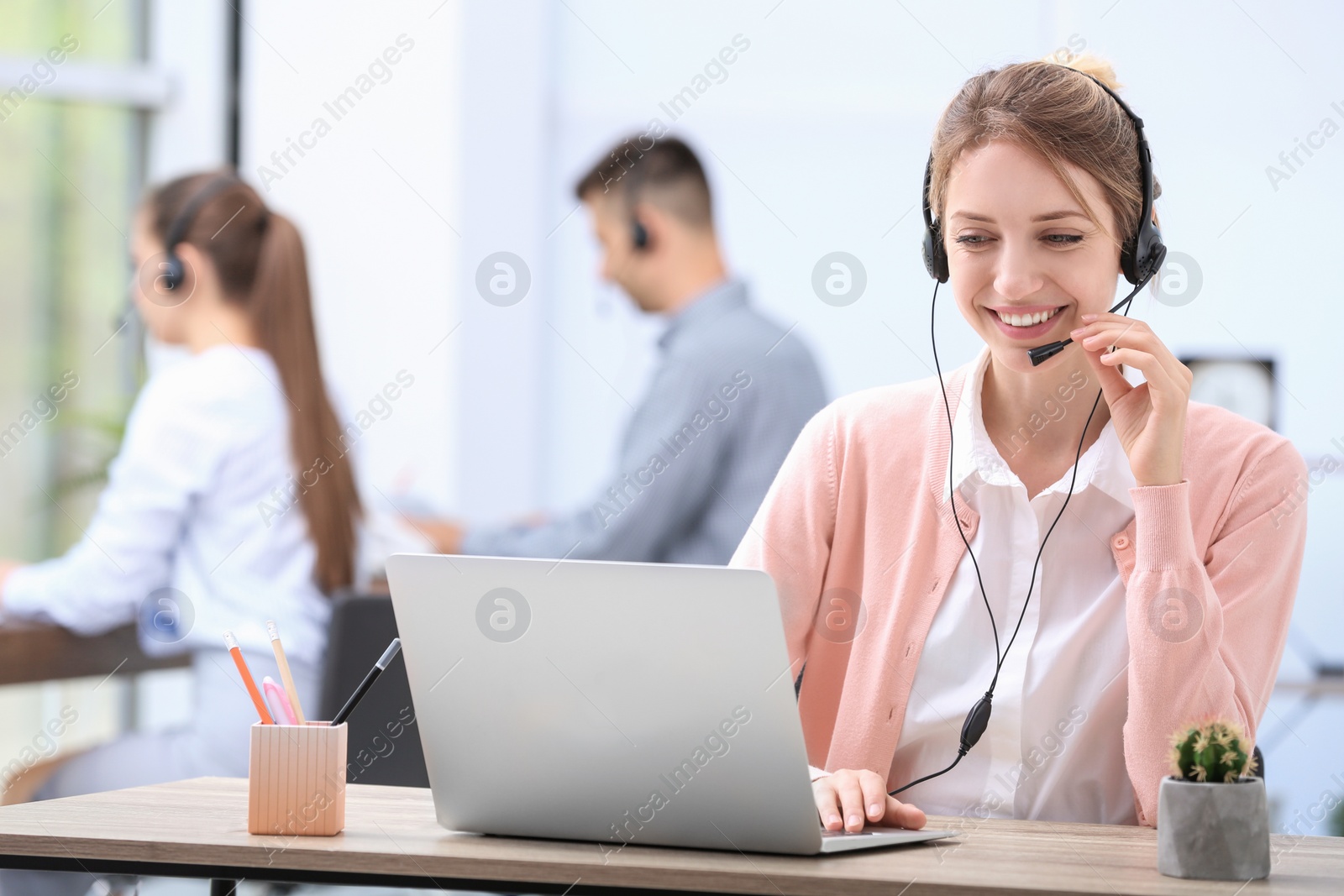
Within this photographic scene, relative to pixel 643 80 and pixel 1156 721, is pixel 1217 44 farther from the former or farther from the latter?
pixel 1156 721

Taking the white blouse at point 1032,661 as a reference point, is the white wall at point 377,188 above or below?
above

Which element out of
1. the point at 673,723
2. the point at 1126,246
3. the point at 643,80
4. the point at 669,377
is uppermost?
the point at 643,80

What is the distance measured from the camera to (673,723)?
104cm

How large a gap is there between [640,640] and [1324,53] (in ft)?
10.7

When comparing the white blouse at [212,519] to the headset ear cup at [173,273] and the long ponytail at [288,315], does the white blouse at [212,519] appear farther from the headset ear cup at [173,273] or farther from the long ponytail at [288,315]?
the headset ear cup at [173,273]

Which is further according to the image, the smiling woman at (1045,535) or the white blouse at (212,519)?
the white blouse at (212,519)

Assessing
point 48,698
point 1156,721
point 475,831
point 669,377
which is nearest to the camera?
point 475,831

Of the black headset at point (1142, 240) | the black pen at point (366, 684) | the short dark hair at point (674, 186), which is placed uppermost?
the short dark hair at point (674, 186)

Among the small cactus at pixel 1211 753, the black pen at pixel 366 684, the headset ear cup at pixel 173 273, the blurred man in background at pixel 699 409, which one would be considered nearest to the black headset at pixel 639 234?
the blurred man in background at pixel 699 409

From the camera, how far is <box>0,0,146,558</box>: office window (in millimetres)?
3812

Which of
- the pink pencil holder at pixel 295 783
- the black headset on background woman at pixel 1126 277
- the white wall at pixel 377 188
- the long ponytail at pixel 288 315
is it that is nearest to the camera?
the pink pencil holder at pixel 295 783

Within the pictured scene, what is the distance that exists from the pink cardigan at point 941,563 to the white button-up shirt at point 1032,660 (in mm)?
24

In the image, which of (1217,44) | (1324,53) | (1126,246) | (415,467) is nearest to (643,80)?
(415,467)

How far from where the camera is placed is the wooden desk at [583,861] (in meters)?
0.97
